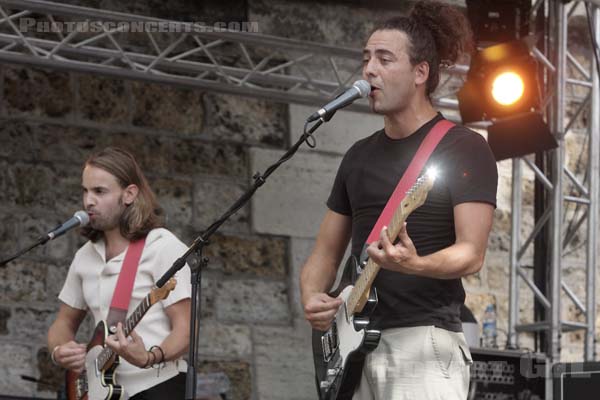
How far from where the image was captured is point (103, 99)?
7.08 metres

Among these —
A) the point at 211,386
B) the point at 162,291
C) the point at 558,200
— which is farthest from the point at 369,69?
the point at 558,200

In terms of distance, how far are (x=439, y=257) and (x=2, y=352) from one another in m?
4.15

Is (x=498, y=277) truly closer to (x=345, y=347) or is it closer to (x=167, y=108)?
(x=167, y=108)

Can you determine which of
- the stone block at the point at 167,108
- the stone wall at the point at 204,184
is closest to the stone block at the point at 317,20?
the stone wall at the point at 204,184

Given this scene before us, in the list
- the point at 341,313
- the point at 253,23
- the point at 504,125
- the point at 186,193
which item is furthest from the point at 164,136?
the point at 341,313

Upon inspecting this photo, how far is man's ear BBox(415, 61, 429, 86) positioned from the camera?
11.4 feet

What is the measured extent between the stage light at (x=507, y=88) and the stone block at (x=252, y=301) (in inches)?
66.5

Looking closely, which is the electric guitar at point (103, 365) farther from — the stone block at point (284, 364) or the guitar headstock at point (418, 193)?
the stone block at point (284, 364)

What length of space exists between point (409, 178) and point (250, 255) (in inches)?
158

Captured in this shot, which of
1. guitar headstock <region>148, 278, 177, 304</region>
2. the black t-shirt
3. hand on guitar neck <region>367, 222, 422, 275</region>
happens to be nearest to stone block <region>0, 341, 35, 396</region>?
guitar headstock <region>148, 278, 177, 304</region>


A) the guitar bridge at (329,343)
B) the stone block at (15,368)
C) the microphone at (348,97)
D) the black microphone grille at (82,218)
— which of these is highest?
the microphone at (348,97)

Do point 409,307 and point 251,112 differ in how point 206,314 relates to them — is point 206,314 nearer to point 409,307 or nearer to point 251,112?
point 251,112

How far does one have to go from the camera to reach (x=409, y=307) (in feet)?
10.6

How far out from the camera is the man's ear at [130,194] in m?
4.56
